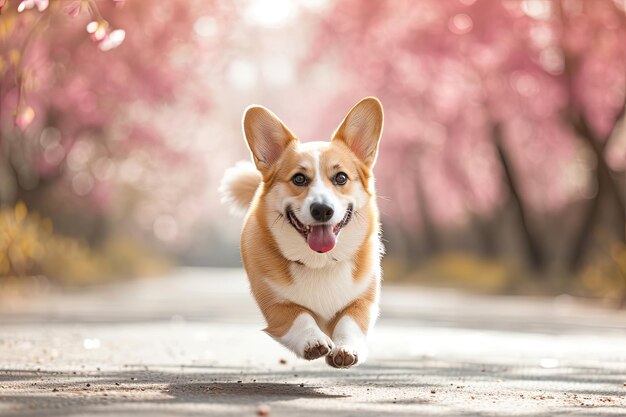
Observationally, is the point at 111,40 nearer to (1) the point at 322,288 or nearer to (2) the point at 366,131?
(2) the point at 366,131

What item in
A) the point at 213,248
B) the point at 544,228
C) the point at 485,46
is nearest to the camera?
the point at 485,46

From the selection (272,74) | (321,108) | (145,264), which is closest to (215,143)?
(272,74)

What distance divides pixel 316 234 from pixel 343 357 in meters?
0.77

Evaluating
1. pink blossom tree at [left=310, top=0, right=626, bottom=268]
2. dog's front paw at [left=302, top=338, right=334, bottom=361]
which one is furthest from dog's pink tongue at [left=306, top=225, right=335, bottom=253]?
pink blossom tree at [left=310, top=0, right=626, bottom=268]

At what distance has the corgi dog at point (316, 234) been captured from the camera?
23.8ft

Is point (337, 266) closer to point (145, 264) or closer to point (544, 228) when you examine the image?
point (544, 228)

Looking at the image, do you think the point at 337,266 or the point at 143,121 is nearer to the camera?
the point at 337,266

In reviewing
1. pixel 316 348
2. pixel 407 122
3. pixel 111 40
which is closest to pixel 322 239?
pixel 316 348

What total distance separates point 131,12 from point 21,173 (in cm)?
688

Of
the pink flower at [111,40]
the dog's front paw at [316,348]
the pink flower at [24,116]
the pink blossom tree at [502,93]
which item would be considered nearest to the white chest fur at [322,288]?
the dog's front paw at [316,348]

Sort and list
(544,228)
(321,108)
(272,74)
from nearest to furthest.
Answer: (544,228) → (321,108) → (272,74)

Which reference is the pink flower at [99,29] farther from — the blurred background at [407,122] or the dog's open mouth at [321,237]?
the dog's open mouth at [321,237]

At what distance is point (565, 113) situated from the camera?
83.4 feet

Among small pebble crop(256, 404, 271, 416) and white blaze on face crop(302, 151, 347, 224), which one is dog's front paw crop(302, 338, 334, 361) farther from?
small pebble crop(256, 404, 271, 416)
